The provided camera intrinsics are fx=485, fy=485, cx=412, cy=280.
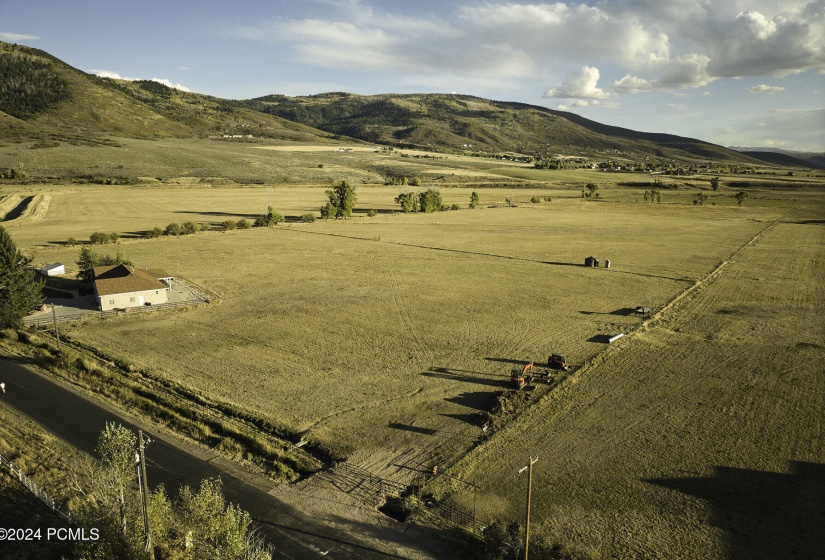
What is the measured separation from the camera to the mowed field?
61.6 feet

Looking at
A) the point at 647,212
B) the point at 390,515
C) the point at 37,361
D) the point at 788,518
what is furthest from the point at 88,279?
the point at 647,212

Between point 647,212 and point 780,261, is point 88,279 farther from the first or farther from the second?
point 647,212

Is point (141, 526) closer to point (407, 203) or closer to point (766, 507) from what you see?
point (766, 507)

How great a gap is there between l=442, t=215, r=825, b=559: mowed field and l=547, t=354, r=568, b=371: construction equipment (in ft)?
3.97

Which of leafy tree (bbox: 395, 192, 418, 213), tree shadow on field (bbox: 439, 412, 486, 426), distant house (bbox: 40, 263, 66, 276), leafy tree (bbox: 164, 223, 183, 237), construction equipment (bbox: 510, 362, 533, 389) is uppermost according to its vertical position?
leafy tree (bbox: 395, 192, 418, 213)

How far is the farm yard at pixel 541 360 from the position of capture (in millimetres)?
20688

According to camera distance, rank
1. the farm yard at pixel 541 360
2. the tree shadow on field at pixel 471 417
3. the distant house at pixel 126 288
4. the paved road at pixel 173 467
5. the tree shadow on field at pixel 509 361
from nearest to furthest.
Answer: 1. the paved road at pixel 173 467
2. the farm yard at pixel 541 360
3. the tree shadow on field at pixel 471 417
4. the tree shadow on field at pixel 509 361
5. the distant house at pixel 126 288

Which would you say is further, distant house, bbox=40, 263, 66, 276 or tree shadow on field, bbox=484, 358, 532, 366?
distant house, bbox=40, 263, 66, 276

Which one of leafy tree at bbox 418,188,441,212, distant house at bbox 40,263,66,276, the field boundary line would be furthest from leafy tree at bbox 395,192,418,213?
→ distant house at bbox 40,263,66,276

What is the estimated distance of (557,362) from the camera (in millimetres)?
32688

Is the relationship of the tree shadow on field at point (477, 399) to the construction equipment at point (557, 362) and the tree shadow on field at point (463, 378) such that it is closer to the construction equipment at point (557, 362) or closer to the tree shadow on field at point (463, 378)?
the tree shadow on field at point (463, 378)

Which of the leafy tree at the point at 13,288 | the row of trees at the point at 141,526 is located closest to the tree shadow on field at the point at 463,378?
the row of trees at the point at 141,526

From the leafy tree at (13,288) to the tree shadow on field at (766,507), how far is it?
4462cm

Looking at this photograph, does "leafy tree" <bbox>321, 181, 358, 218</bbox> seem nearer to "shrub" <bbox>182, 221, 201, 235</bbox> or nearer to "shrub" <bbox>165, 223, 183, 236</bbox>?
"shrub" <bbox>182, 221, 201, 235</bbox>
